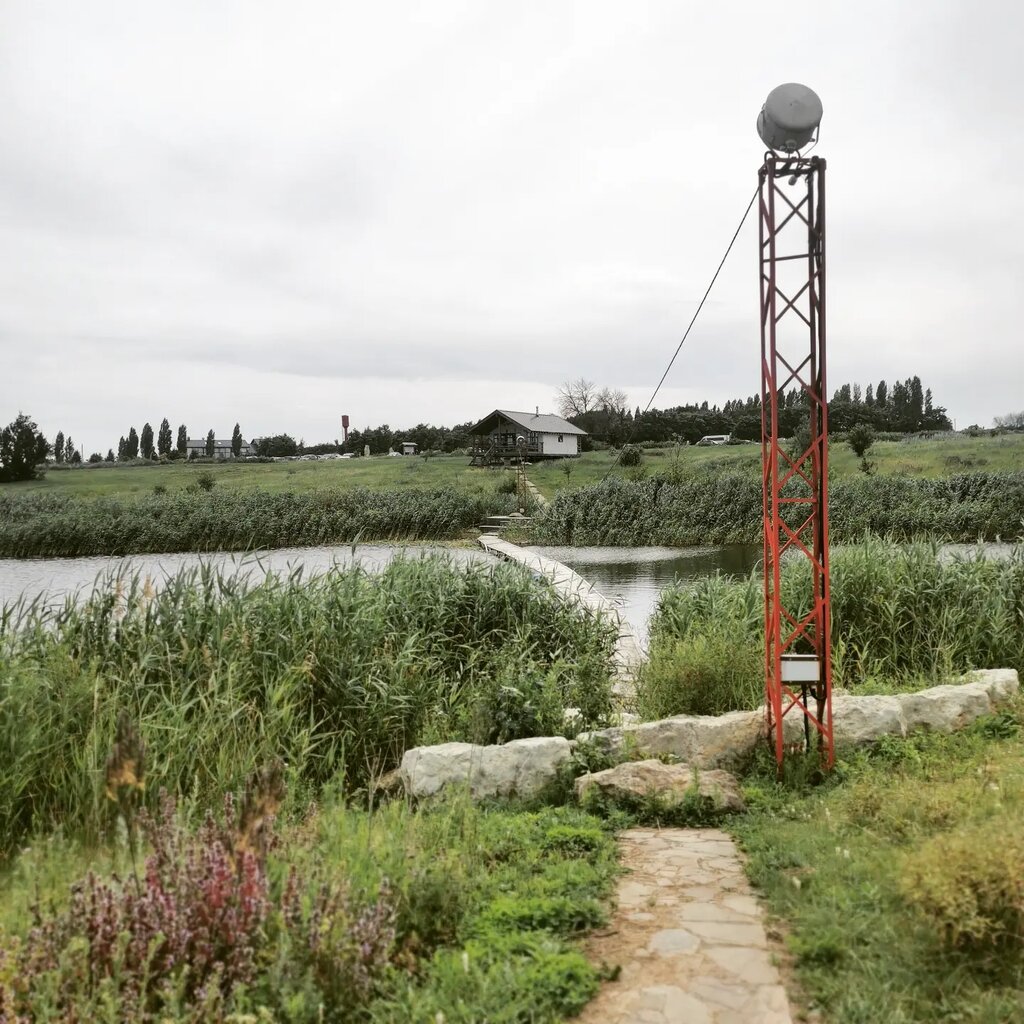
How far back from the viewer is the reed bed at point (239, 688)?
4.16m

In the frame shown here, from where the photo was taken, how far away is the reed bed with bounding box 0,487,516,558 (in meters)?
24.3

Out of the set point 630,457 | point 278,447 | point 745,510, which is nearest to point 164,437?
point 278,447

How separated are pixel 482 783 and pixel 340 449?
65683 mm

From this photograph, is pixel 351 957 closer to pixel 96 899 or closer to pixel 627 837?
pixel 96 899

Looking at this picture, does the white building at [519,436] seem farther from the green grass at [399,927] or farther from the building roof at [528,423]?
the green grass at [399,927]

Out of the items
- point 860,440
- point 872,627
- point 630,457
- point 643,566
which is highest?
point 860,440

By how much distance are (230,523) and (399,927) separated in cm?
2339

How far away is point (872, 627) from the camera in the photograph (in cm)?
777

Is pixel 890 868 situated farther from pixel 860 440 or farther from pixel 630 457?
pixel 630 457

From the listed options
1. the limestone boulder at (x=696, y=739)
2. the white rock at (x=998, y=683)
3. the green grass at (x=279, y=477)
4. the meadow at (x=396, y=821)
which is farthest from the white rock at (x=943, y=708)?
the green grass at (x=279, y=477)

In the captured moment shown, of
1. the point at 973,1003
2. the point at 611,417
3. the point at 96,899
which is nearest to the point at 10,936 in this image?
the point at 96,899

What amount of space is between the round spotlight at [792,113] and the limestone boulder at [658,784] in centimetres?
368

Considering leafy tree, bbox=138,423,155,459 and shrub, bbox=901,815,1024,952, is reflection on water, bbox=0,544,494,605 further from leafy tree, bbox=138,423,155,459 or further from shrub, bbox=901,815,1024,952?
leafy tree, bbox=138,423,155,459

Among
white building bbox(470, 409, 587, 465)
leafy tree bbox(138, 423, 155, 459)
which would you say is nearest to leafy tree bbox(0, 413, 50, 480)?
white building bbox(470, 409, 587, 465)
